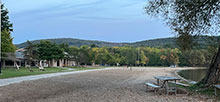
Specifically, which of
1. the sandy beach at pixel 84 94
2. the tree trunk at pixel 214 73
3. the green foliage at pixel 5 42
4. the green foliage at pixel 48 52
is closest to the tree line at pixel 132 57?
the green foliage at pixel 48 52

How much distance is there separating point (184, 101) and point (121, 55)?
257 ft

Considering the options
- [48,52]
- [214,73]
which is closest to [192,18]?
[214,73]

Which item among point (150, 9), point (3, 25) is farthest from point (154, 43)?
point (150, 9)

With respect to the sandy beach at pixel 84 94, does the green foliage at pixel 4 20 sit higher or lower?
higher

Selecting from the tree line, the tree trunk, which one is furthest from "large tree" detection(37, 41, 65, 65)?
the tree trunk

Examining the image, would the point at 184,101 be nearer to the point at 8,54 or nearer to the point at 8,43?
the point at 8,54

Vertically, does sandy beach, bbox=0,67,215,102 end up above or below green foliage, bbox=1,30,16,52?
below

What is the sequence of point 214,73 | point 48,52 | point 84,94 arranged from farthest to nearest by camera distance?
point 48,52, point 214,73, point 84,94

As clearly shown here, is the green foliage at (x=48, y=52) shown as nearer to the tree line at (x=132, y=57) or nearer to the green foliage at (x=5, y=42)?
the green foliage at (x=5, y=42)

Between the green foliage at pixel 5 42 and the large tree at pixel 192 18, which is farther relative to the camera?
the green foliage at pixel 5 42

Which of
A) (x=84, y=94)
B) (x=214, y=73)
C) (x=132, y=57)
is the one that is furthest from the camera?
Answer: (x=132, y=57)

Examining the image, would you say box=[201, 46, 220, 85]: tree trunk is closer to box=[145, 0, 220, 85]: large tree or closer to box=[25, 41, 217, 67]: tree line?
box=[145, 0, 220, 85]: large tree

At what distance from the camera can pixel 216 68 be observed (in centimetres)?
995

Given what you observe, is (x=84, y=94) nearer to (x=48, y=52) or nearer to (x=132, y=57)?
(x=48, y=52)
